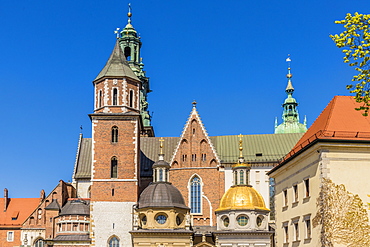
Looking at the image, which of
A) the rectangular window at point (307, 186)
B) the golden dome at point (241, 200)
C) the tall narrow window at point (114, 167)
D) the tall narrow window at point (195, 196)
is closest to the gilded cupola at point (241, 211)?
the golden dome at point (241, 200)

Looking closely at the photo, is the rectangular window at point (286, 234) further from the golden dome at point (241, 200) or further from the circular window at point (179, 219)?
the circular window at point (179, 219)

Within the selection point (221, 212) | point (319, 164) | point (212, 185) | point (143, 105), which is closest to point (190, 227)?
point (221, 212)

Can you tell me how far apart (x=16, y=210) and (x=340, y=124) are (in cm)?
5940

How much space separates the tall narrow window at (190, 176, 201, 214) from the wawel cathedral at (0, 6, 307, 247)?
0.34 feet

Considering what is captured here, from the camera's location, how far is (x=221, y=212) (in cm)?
5944

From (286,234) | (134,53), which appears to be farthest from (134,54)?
(286,234)

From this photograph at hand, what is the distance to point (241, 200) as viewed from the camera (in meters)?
59.7

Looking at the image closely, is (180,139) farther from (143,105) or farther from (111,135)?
(143,105)

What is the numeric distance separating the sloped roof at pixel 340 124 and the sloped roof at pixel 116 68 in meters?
26.5

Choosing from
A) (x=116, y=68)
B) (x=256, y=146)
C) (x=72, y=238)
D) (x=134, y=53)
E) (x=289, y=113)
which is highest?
(x=134, y=53)

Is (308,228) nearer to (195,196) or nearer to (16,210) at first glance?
(195,196)

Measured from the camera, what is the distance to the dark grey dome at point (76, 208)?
6494cm

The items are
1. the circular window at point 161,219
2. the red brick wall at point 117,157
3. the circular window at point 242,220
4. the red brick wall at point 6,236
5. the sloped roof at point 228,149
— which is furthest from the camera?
the red brick wall at point 6,236

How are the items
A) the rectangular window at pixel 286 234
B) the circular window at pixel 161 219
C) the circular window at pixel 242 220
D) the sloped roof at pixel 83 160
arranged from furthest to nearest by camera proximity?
the sloped roof at pixel 83 160, the circular window at pixel 242 220, the circular window at pixel 161 219, the rectangular window at pixel 286 234
